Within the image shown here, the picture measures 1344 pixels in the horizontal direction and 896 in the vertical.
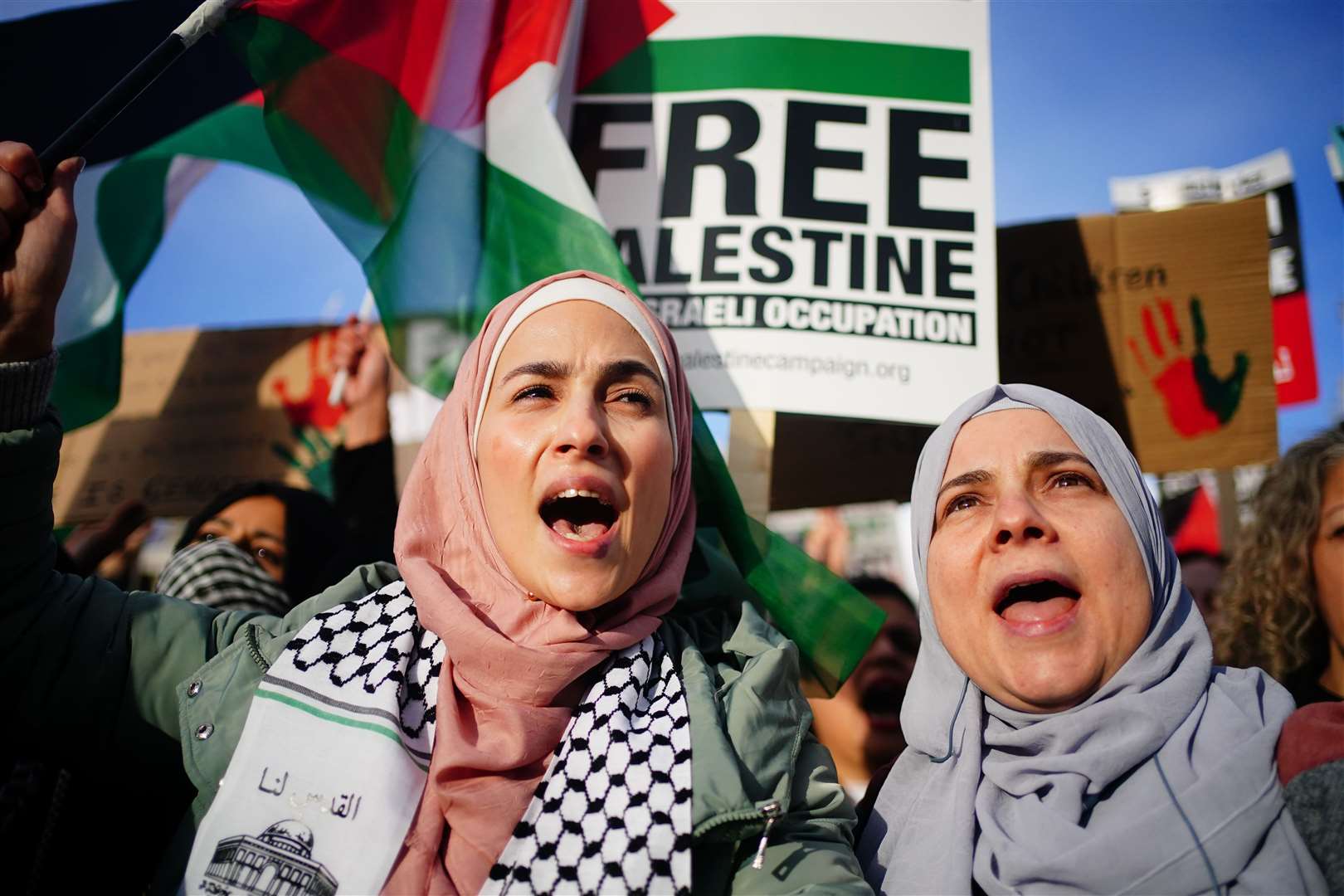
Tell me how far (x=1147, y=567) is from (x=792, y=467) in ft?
7.52

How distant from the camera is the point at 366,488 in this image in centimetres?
375

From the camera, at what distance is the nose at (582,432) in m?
1.89

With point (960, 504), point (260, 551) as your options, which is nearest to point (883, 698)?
point (960, 504)

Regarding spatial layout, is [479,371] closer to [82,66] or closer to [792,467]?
[792,467]

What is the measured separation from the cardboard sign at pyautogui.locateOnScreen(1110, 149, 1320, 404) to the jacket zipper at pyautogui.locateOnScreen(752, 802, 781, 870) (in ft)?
11.0

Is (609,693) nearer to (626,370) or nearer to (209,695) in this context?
(626,370)

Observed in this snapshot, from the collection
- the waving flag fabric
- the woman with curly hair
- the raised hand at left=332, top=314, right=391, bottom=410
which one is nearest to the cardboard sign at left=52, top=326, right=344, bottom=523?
the raised hand at left=332, top=314, right=391, bottom=410

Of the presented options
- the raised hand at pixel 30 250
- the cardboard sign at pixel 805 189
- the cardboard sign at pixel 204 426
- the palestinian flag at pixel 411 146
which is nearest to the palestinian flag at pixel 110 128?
the palestinian flag at pixel 411 146

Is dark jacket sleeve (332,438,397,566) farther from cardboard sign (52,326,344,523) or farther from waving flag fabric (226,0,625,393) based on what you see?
waving flag fabric (226,0,625,393)

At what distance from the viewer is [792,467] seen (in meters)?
4.09

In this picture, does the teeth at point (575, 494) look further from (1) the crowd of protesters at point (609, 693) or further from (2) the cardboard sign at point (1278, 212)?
(2) the cardboard sign at point (1278, 212)

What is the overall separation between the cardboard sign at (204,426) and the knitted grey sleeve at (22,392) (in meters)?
2.45

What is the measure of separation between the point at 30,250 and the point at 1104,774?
2209 millimetres

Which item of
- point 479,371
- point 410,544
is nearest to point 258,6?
point 479,371
